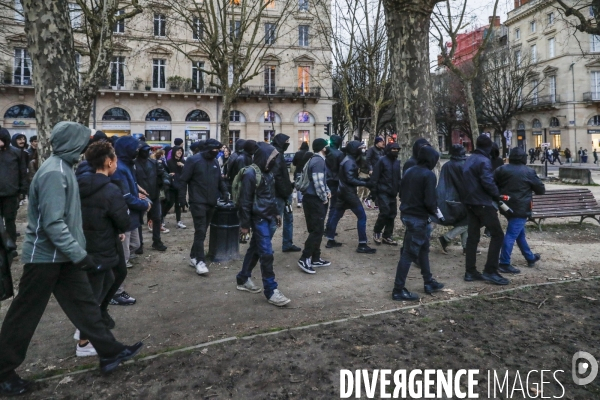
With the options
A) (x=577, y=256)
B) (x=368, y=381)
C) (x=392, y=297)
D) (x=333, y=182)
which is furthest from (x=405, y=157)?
(x=368, y=381)

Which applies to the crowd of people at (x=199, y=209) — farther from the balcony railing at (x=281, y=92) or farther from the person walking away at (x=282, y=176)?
the balcony railing at (x=281, y=92)

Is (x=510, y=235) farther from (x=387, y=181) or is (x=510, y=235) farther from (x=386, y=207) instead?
(x=387, y=181)

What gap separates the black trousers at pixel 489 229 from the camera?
17.8 ft

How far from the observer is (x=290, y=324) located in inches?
166

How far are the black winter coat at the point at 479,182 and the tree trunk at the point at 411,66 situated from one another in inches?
119

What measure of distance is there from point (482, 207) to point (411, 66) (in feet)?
13.4

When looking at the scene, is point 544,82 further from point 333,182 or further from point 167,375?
point 167,375

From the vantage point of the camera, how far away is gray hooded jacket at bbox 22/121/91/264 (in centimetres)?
286

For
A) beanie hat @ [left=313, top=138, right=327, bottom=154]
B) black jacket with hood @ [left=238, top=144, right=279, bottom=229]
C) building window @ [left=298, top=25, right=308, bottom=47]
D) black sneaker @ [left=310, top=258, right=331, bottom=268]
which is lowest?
black sneaker @ [left=310, top=258, right=331, bottom=268]

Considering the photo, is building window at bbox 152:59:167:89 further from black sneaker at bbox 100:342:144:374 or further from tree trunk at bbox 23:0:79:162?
black sneaker at bbox 100:342:144:374

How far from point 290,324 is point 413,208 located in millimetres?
1998

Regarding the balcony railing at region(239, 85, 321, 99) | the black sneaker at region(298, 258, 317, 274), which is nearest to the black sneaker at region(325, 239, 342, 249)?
the black sneaker at region(298, 258, 317, 274)

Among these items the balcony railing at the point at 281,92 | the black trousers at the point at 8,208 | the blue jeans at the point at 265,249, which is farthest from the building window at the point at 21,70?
the blue jeans at the point at 265,249

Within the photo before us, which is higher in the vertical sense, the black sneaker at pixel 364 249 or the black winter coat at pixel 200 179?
the black winter coat at pixel 200 179
